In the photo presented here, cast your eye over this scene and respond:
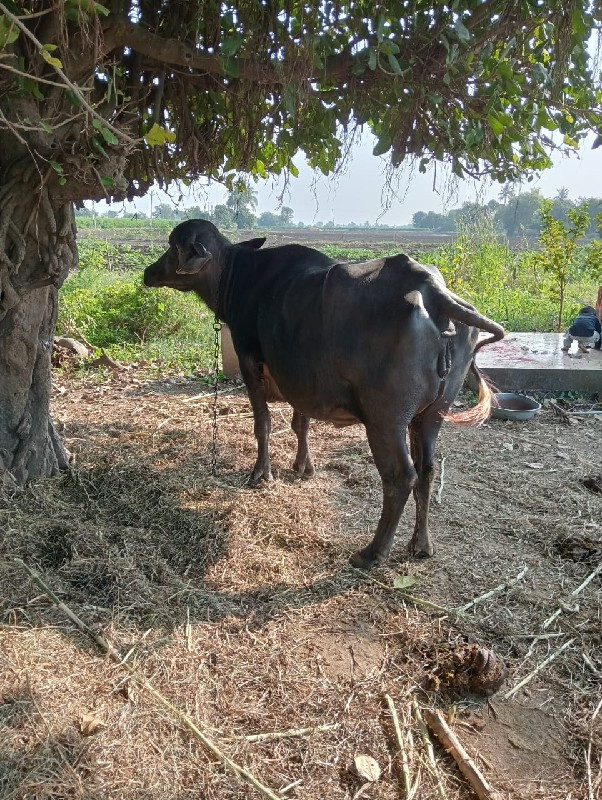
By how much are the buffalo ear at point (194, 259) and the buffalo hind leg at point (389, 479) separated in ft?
6.24

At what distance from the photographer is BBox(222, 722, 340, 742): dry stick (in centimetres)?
231

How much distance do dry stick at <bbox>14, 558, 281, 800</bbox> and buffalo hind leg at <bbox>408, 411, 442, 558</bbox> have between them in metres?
1.74

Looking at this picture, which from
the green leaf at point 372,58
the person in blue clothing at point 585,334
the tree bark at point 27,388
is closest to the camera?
the green leaf at point 372,58

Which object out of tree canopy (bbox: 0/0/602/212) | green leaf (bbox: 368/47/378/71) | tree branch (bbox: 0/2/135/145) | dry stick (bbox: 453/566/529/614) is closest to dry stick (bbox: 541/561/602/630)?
dry stick (bbox: 453/566/529/614)

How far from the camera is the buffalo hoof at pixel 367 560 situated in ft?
11.6

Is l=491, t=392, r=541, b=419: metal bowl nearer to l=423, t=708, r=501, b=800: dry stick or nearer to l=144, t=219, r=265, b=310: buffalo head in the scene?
l=144, t=219, r=265, b=310: buffalo head

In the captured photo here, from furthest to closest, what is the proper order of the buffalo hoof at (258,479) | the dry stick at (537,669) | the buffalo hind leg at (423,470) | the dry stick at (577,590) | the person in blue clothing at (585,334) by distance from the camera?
the person in blue clothing at (585,334)
the buffalo hoof at (258,479)
the buffalo hind leg at (423,470)
the dry stick at (577,590)
the dry stick at (537,669)

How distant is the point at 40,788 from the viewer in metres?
1.98

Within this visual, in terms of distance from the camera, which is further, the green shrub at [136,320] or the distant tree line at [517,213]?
the green shrub at [136,320]

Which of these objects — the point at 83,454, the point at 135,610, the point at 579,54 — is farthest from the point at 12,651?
the point at 579,54

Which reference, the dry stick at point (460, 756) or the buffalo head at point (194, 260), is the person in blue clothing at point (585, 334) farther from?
the dry stick at point (460, 756)

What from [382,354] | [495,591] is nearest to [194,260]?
[382,354]

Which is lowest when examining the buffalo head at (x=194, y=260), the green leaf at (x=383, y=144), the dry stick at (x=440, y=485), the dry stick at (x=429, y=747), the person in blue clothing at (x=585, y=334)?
the dry stick at (x=429, y=747)

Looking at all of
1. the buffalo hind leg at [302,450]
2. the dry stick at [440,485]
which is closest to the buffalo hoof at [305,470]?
the buffalo hind leg at [302,450]
